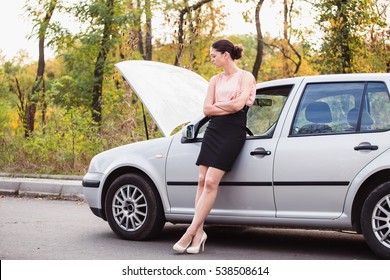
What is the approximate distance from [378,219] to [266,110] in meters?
1.58

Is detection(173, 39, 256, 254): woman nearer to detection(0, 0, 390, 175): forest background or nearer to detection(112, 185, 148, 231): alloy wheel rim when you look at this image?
detection(112, 185, 148, 231): alloy wheel rim

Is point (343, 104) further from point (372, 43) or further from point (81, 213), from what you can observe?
point (372, 43)

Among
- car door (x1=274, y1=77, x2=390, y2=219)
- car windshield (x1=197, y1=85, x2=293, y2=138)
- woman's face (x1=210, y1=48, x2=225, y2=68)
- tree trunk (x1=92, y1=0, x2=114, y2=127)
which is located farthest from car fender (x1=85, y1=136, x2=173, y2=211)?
tree trunk (x1=92, y1=0, x2=114, y2=127)

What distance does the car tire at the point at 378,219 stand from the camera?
619cm

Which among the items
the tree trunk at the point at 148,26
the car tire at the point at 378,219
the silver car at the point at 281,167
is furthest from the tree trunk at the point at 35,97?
the car tire at the point at 378,219

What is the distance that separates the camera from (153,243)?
24.6 feet

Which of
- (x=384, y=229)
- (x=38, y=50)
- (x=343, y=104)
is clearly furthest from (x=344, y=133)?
(x=38, y=50)

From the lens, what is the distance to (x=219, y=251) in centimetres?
706

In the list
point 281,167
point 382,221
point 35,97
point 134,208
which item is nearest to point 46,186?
point 134,208

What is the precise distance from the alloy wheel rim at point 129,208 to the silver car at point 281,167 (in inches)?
0.4

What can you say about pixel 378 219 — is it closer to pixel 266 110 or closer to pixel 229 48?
pixel 266 110

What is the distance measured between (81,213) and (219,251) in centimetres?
364

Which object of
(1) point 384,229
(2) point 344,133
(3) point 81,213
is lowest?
(3) point 81,213
